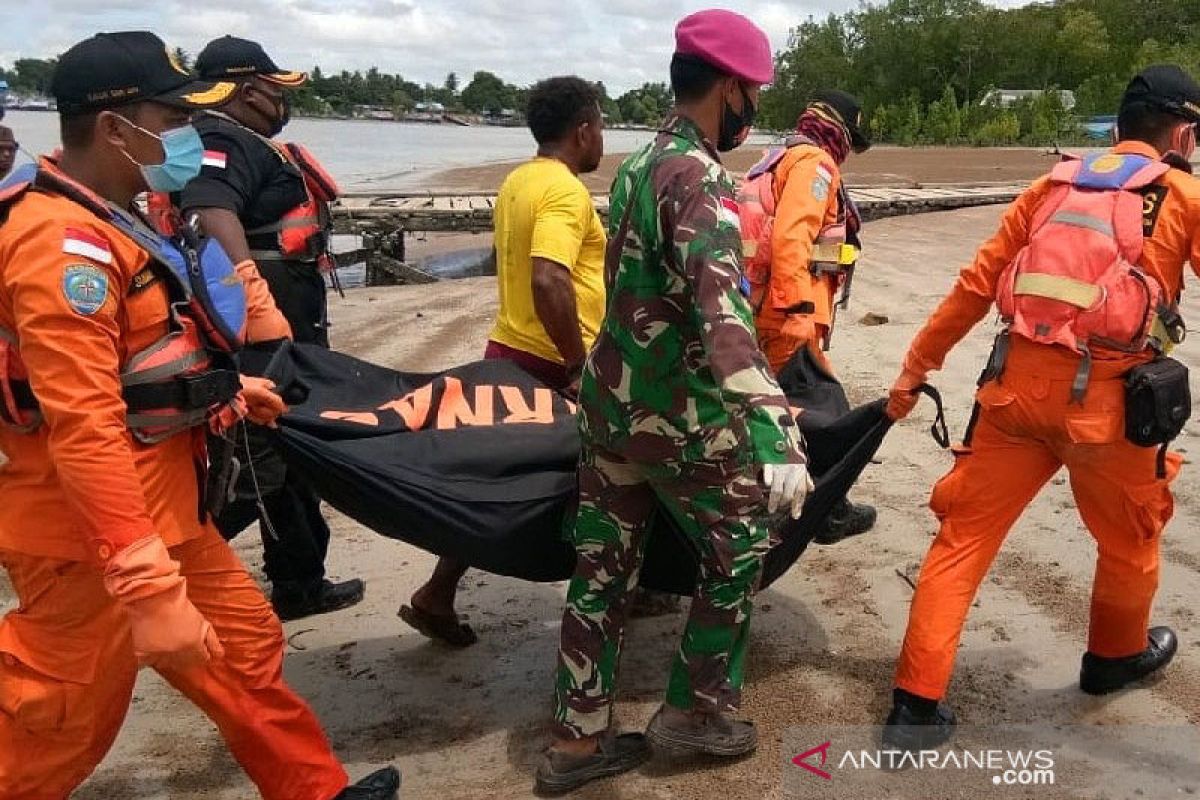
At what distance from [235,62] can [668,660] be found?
2.80 metres

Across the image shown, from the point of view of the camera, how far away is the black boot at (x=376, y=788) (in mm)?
2654

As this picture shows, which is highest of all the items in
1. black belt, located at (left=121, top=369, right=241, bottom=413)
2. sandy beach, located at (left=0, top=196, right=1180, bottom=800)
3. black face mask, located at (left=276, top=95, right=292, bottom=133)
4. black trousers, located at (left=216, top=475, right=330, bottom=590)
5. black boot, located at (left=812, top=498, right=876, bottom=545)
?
black face mask, located at (left=276, top=95, right=292, bottom=133)

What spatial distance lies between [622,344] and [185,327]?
3.62 feet

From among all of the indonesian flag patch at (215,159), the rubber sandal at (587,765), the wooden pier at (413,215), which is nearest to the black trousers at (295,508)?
the indonesian flag patch at (215,159)

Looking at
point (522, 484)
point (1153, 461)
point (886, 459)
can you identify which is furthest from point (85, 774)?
point (886, 459)

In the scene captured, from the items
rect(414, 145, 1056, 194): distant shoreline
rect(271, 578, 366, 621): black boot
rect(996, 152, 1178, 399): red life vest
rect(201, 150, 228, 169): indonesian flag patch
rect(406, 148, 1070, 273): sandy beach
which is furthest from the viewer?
rect(414, 145, 1056, 194): distant shoreline

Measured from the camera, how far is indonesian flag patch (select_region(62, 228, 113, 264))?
201 cm

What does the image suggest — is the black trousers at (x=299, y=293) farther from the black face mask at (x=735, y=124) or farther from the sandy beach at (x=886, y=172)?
the sandy beach at (x=886, y=172)

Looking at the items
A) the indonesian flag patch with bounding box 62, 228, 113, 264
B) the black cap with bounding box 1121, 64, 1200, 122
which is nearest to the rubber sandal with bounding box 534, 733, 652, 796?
the indonesian flag patch with bounding box 62, 228, 113, 264

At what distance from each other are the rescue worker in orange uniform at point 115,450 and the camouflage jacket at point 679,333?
989 millimetres

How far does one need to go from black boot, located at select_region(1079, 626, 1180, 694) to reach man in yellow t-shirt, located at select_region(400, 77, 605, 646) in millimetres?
2052

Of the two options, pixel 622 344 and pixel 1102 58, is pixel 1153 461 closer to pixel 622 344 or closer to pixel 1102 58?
pixel 622 344

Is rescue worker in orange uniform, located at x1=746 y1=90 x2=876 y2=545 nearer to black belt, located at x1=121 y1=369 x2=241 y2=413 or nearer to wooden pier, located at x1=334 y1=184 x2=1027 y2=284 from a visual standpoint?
black belt, located at x1=121 y1=369 x2=241 y2=413

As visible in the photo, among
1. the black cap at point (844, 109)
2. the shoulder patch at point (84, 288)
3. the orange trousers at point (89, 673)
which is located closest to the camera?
the shoulder patch at point (84, 288)
